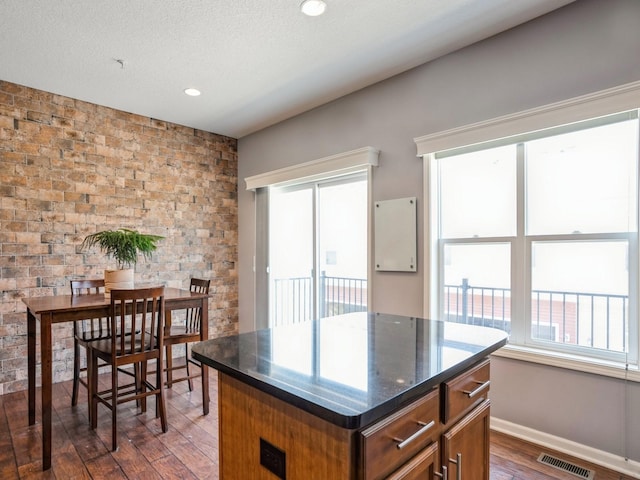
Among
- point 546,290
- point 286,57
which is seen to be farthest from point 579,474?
point 286,57

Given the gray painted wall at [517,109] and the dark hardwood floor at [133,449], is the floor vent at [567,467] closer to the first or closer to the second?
the dark hardwood floor at [133,449]

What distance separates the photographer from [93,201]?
3879 mm

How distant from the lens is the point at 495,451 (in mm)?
2426

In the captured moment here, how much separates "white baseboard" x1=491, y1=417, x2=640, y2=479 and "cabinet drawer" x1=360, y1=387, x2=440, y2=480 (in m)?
1.77

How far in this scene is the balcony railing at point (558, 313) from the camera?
2.31 m

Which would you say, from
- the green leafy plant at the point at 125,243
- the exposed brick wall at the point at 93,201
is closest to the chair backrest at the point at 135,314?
the green leafy plant at the point at 125,243

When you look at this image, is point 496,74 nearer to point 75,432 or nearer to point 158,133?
point 158,133

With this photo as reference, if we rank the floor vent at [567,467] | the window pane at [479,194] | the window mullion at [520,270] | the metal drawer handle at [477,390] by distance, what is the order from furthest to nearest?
the window pane at [479,194] → the window mullion at [520,270] → the floor vent at [567,467] → the metal drawer handle at [477,390]

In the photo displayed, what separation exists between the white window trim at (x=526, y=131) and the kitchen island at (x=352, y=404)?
113 cm

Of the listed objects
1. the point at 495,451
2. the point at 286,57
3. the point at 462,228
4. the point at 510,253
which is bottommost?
the point at 495,451

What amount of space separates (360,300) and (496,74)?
2.28 metres

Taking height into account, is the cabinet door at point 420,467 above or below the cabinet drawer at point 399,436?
below

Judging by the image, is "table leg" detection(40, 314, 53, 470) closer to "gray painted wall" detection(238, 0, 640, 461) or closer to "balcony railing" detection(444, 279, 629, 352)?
"gray painted wall" detection(238, 0, 640, 461)

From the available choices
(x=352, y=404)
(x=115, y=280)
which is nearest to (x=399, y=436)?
(x=352, y=404)
